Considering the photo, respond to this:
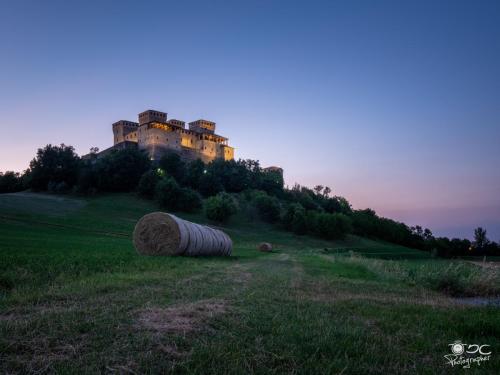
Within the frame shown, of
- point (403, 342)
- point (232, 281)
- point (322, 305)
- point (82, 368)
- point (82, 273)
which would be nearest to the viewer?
point (82, 368)

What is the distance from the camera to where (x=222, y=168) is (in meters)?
121

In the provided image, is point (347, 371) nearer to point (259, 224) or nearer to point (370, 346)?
point (370, 346)

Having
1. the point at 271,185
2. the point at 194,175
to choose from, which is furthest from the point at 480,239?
the point at 194,175

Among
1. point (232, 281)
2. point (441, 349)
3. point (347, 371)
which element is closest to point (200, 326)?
point (347, 371)

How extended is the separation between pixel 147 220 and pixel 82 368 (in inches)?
665

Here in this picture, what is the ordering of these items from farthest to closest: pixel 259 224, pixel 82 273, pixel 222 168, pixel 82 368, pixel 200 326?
pixel 222 168
pixel 259 224
pixel 82 273
pixel 200 326
pixel 82 368

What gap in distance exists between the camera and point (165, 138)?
13412 centimetres

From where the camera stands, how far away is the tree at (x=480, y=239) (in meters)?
127

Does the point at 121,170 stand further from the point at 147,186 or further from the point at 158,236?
the point at 158,236

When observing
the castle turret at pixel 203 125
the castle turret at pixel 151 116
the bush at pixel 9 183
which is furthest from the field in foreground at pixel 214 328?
the castle turret at pixel 203 125

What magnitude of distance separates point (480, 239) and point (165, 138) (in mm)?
121112

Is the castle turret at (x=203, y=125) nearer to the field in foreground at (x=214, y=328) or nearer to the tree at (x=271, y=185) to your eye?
the tree at (x=271, y=185)

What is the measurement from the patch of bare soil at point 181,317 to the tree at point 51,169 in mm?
94379

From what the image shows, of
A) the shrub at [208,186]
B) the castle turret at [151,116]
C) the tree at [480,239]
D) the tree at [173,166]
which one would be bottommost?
the tree at [480,239]
